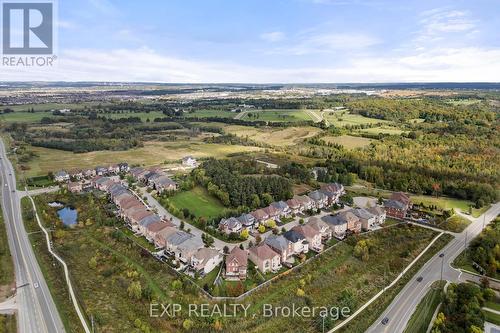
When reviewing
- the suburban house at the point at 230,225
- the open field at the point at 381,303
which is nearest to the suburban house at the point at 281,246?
the suburban house at the point at 230,225

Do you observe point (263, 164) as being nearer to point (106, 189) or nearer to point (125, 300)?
point (106, 189)

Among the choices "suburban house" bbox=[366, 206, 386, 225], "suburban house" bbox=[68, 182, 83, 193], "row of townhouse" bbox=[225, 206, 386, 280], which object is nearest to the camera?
"row of townhouse" bbox=[225, 206, 386, 280]

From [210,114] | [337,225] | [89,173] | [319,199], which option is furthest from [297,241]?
[210,114]

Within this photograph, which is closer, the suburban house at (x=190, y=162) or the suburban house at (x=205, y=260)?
the suburban house at (x=205, y=260)

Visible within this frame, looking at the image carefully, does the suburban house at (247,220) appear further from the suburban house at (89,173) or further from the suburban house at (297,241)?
the suburban house at (89,173)

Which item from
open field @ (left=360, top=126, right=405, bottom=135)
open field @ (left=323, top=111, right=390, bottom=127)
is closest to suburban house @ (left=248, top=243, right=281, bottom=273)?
open field @ (left=360, top=126, right=405, bottom=135)

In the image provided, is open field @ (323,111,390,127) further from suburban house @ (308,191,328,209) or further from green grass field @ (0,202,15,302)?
green grass field @ (0,202,15,302)

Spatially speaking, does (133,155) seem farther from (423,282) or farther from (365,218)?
(423,282)

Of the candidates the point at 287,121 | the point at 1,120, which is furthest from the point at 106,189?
the point at 1,120
